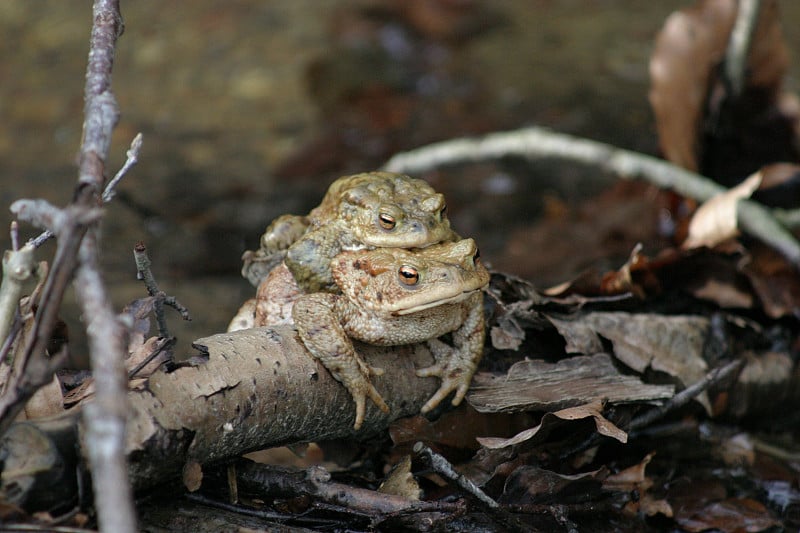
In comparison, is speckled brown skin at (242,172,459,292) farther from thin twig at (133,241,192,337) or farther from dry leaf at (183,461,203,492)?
dry leaf at (183,461,203,492)

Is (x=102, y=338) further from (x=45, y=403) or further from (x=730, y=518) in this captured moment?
(x=730, y=518)

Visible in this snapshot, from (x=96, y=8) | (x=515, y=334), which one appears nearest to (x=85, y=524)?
(x=96, y=8)

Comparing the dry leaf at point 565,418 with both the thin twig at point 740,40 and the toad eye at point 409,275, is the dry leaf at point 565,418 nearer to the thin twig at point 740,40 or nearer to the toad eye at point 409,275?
the toad eye at point 409,275

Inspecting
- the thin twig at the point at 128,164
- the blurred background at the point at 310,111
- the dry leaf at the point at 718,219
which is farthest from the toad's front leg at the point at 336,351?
the blurred background at the point at 310,111

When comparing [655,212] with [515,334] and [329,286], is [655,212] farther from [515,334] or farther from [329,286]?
[329,286]

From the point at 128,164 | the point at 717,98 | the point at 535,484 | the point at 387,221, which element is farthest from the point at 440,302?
the point at 717,98

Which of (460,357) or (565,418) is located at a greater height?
(460,357)

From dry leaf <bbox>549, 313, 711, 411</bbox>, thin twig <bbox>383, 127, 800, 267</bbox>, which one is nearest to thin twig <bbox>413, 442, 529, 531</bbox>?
dry leaf <bbox>549, 313, 711, 411</bbox>
